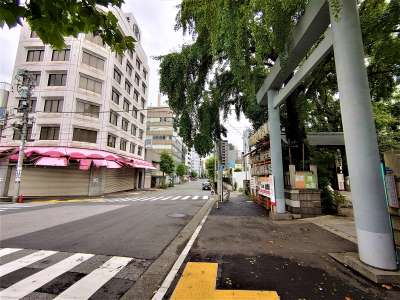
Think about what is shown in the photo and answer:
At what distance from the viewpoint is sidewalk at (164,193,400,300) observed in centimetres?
331

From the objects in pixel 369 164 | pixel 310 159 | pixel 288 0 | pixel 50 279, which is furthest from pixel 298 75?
pixel 50 279

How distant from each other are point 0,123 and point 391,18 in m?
28.9

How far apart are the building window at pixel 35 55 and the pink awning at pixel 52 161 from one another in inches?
440

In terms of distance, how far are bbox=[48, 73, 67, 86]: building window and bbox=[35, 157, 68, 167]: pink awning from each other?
7.97 meters

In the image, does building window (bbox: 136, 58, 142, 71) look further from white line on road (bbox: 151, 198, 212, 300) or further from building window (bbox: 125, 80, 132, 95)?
white line on road (bbox: 151, 198, 212, 300)

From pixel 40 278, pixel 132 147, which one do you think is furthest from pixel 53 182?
pixel 40 278

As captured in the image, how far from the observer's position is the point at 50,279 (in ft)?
12.1

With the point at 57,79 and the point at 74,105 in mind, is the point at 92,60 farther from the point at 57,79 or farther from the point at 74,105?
the point at 74,105

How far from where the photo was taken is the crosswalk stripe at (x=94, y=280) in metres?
3.19

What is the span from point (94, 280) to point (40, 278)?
0.96m

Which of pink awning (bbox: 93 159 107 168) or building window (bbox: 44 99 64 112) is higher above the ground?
building window (bbox: 44 99 64 112)

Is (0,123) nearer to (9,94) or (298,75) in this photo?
(9,94)

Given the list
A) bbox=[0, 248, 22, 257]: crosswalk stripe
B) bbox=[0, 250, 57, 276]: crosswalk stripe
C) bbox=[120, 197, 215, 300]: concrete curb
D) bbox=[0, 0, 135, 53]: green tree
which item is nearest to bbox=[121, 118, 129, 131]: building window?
bbox=[0, 248, 22, 257]: crosswalk stripe

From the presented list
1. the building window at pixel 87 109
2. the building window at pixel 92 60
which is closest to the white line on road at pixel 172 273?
the building window at pixel 87 109
